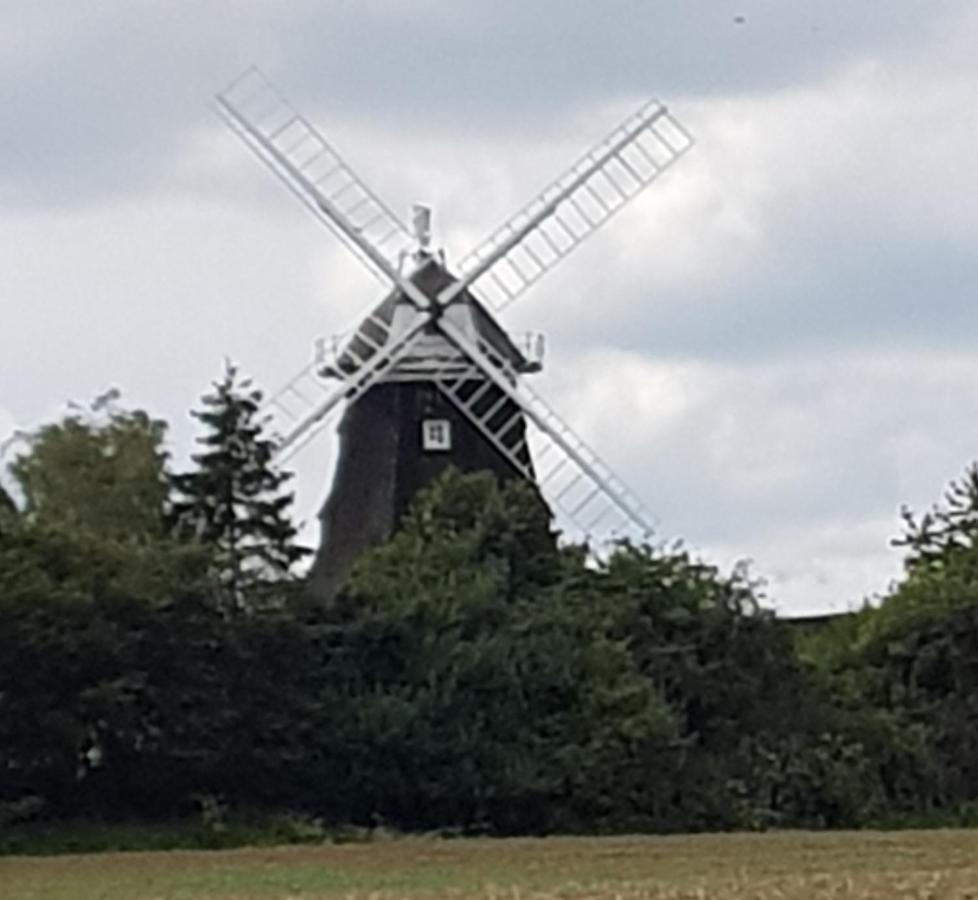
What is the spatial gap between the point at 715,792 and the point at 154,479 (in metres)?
13.3

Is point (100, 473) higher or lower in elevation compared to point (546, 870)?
higher

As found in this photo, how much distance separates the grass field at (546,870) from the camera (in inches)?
1291

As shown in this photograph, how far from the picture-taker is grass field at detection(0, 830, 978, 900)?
1291 inches

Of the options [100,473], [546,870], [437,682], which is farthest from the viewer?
[100,473]

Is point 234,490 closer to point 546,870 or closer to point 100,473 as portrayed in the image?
point 100,473

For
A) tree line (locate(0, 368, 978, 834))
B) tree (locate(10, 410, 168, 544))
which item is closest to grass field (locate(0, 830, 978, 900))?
tree line (locate(0, 368, 978, 834))

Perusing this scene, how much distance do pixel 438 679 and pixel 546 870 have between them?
551 inches

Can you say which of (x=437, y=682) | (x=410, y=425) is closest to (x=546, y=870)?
(x=437, y=682)

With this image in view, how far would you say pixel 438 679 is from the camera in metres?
53.7

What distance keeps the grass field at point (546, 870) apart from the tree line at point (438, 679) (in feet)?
9.32

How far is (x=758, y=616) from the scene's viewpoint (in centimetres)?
5803

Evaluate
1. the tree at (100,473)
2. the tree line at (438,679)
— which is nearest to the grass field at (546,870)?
the tree line at (438,679)

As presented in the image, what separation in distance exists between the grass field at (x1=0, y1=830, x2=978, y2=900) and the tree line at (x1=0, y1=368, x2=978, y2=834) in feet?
9.32

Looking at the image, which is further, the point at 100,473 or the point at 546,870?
the point at 100,473
